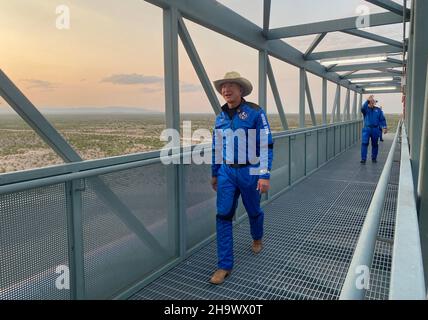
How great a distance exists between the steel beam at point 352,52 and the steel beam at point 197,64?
474cm

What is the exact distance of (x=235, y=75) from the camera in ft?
9.30

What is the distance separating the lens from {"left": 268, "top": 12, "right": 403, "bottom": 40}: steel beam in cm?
545

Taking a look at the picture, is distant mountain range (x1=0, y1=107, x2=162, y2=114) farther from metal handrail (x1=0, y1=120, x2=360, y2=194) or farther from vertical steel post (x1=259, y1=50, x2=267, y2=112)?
vertical steel post (x1=259, y1=50, x2=267, y2=112)

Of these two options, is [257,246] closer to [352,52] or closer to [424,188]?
[424,188]

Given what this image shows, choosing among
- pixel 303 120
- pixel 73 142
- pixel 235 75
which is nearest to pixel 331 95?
pixel 303 120

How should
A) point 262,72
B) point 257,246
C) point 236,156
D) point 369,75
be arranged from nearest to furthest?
point 236,156, point 257,246, point 262,72, point 369,75

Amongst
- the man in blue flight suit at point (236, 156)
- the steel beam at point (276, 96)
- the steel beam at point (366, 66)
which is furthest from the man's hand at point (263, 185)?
the steel beam at point (366, 66)

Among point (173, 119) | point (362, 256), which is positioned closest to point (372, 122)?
point (173, 119)

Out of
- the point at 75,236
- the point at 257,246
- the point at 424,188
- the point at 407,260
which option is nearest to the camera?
the point at 407,260

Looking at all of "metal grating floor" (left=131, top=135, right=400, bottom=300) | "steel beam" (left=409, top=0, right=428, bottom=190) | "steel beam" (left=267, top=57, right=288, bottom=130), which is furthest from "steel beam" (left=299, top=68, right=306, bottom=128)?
"steel beam" (left=409, top=0, right=428, bottom=190)

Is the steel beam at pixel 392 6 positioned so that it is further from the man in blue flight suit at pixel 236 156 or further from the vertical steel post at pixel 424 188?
the vertical steel post at pixel 424 188

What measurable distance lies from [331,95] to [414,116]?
10.5 metres

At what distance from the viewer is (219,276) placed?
279 centimetres

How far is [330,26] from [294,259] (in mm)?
4138
